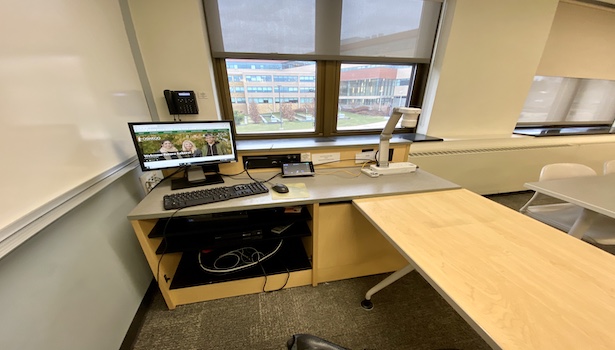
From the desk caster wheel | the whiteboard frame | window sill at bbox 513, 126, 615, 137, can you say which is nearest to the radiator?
window sill at bbox 513, 126, 615, 137

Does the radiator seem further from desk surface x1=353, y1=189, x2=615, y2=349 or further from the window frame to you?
desk surface x1=353, y1=189, x2=615, y2=349

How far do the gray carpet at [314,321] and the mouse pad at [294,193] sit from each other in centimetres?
74

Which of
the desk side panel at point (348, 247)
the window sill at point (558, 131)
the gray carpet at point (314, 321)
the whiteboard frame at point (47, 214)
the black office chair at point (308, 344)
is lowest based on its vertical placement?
the gray carpet at point (314, 321)

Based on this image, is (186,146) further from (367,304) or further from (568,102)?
(568,102)

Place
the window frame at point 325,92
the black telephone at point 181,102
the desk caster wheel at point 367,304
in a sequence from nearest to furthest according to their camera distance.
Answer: the desk caster wheel at point 367,304
the black telephone at point 181,102
the window frame at point 325,92

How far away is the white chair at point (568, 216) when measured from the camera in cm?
136

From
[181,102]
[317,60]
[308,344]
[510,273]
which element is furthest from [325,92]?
[308,344]

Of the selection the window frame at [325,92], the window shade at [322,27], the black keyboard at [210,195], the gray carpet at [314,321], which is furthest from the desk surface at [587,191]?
the black keyboard at [210,195]

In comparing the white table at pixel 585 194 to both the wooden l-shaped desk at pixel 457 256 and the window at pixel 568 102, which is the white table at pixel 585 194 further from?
the window at pixel 568 102

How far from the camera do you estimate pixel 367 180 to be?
1.47 meters

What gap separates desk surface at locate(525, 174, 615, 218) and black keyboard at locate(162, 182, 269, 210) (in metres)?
1.90

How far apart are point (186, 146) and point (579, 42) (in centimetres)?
451

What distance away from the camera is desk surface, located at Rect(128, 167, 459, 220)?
1091mm

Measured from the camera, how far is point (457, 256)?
77 centimetres
